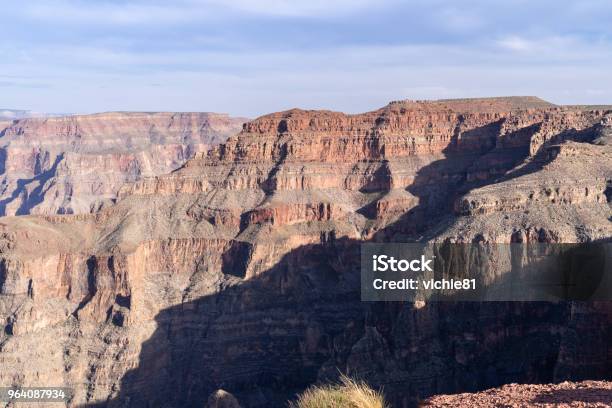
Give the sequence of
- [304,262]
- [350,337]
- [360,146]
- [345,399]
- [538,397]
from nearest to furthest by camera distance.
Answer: [538,397] → [345,399] → [350,337] → [304,262] → [360,146]

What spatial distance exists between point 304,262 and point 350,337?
23.3 m

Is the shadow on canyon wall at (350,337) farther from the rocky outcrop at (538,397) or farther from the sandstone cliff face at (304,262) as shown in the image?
the rocky outcrop at (538,397)

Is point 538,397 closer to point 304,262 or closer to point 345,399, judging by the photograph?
point 345,399

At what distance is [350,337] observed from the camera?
243ft

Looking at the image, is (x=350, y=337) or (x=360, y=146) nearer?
(x=350, y=337)

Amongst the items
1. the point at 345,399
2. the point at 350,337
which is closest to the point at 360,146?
the point at 350,337

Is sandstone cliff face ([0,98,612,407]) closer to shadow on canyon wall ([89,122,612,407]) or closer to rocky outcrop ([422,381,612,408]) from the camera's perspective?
shadow on canyon wall ([89,122,612,407])

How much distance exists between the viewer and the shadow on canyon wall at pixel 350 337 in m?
60.4

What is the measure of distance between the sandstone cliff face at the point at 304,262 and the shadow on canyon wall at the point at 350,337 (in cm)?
19

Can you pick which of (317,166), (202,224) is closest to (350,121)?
(317,166)

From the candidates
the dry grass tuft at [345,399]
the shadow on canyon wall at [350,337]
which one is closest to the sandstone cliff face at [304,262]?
the shadow on canyon wall at [350,337]

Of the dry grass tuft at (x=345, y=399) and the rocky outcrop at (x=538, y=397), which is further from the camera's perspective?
the dry grass tuft at (x=345, y=399)

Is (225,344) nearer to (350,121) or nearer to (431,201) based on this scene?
(431,201)

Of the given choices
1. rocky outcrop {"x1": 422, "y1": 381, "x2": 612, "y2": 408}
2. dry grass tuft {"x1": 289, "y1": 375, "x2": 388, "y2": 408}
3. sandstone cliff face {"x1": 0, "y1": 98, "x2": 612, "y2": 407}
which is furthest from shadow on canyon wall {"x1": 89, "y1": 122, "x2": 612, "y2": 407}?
dry grass tuft {"x1": 289, "y1": 375, "x2": 388, "y2": 408}
